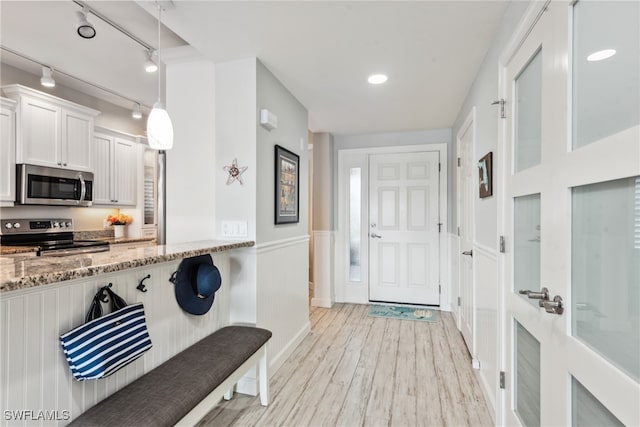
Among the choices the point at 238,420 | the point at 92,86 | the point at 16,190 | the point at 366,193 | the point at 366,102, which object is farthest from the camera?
the point at 366,193

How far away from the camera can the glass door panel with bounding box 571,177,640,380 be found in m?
0.76

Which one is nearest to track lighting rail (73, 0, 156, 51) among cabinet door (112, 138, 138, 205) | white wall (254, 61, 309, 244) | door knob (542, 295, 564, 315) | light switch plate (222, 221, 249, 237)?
white wall (254, 61, 309, 244)

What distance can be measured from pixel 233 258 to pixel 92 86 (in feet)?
8.80

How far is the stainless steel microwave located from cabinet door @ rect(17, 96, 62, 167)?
0.09 metres

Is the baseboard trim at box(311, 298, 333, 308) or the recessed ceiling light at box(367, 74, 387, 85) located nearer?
the recessed ceiling light at box(367, 74, 387, 85)

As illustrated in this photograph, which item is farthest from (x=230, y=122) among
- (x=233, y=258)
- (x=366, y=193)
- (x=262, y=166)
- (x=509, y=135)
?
(x=366, y=193)

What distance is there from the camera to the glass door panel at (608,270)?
0.76 metres

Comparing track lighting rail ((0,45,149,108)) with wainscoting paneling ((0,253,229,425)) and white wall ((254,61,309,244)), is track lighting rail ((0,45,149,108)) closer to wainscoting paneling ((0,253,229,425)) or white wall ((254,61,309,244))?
white wall ((254,61,309,244))

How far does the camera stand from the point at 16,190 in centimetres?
295

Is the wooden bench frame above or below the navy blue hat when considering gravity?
below

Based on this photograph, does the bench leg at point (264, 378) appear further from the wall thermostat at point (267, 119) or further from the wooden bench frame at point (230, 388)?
the wall thermostat at point (267, 119)

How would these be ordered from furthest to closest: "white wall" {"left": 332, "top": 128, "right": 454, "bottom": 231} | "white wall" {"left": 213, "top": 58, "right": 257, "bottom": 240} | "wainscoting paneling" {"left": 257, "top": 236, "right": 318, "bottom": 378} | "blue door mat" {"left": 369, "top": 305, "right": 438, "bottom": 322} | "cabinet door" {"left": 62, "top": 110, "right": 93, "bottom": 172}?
"white wall" {"left": 332, "top": 128, "right": 454, "bottom": 231} → "blue door mat" {"left": 369, "top": 305, "right": 438, "bottom": 322} → "cabinet door" {"left": 62, "top": 110, "right": 93, "bottom": 172} → "wainscoting paneling" {"left": 257, "top": 236, "right": 318, "bottom": 378} → "white wall" {"left": 213, "top": 58, "right": 257, "bottom": 240}

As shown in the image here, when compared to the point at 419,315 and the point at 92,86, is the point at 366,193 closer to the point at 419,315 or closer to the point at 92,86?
the point at 419,315

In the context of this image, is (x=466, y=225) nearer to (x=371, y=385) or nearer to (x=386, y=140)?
(x=371, y=385)
